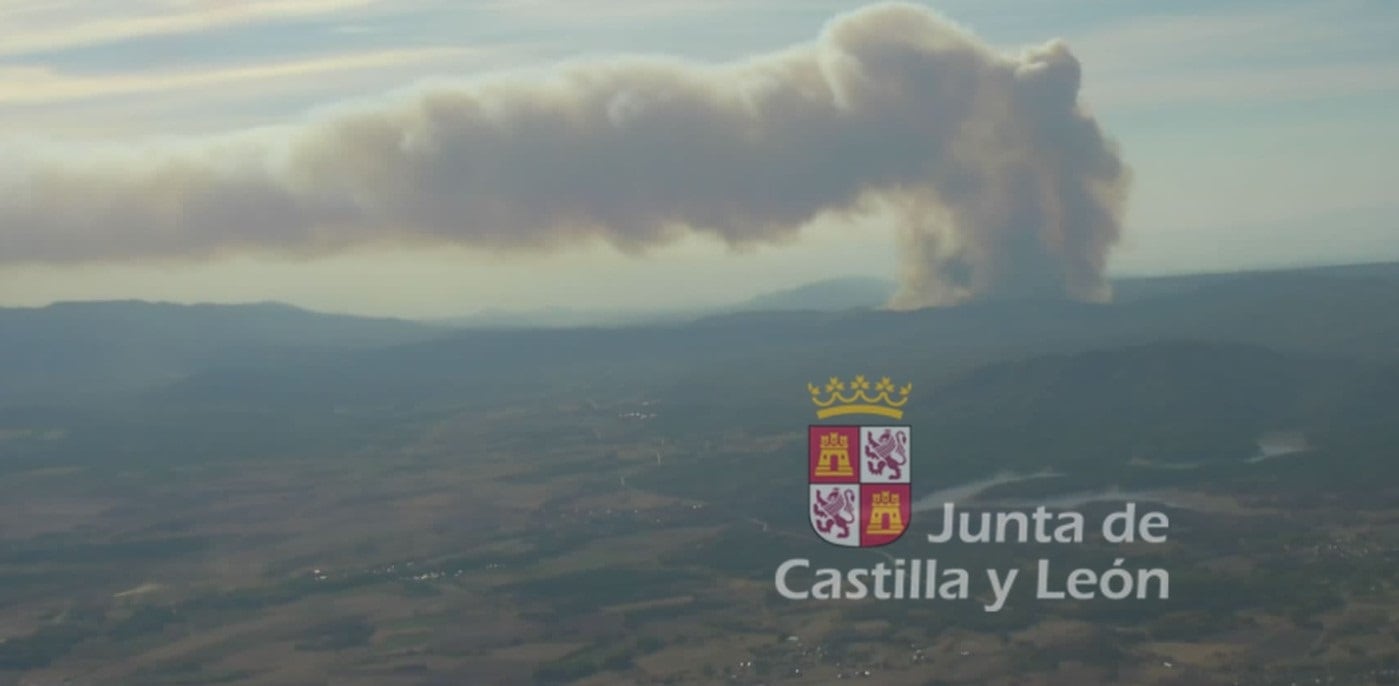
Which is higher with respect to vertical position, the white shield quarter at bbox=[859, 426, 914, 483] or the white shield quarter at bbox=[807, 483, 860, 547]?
the white shield quarter at bbox=[859, 426, 914, 483]

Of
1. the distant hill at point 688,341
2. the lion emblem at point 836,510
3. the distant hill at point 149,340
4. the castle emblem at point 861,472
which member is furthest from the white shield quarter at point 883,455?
the distant hill at point 149,340

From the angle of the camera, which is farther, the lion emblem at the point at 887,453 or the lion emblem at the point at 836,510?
the lion emblem at the point at 836,510

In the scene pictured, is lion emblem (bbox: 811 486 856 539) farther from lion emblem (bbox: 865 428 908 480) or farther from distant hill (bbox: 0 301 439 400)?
distant hill (bbox: 0 301 439 400)

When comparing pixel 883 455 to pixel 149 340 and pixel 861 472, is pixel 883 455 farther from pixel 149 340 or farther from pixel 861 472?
pixel 149 340

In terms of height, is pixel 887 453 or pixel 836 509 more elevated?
pixel 887 453

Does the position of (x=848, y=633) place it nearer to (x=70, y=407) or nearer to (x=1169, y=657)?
(x=1169, y=657)

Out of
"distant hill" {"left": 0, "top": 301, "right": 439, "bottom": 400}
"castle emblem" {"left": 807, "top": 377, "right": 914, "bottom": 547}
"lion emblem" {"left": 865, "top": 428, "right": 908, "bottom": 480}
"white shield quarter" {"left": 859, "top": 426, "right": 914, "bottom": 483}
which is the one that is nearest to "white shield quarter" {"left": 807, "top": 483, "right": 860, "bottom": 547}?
"castle emblem" {"left": 807, "top": 377, "right": 914, "bottom": 547}

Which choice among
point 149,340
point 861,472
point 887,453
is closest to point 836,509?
point 887,453

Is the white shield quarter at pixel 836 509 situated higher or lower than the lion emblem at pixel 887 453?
lower

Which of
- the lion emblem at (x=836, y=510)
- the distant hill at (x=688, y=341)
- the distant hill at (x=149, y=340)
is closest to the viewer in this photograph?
the lion emblem at (x=836, y=510)

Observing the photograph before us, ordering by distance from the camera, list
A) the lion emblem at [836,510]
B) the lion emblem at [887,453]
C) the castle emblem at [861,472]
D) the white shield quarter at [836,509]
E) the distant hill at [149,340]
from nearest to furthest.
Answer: the castle emblem at [861,472]
the lion emblem at [887,453]
the white shield quarter at [836,509]
the lion emblem at [836,510]
the distant hill at [149,340]

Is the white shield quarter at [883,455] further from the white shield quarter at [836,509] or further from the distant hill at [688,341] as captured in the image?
the distant hill at [688,341]
